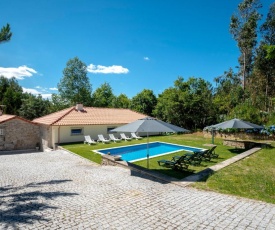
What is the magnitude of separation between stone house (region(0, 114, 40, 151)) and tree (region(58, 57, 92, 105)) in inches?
1052

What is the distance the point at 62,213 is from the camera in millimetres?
6387

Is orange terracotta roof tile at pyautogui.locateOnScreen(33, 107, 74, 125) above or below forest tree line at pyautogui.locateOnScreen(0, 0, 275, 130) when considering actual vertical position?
below

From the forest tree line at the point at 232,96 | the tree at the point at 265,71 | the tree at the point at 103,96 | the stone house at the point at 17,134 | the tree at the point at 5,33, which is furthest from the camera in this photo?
the tree at the point at 103,96

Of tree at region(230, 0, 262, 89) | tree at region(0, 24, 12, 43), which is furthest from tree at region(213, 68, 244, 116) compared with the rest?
tree at region(0, 24, 12, 43)

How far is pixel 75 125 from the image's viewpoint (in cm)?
2508

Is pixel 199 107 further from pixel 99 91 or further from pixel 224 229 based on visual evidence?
pixel 99 91

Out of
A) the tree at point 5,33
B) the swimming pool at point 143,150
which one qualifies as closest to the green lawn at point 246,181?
the swimming pool at point 143,150

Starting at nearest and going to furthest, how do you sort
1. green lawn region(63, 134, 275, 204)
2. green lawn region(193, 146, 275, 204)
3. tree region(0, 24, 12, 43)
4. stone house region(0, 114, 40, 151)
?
green lawn region(193, 146, 275, 204) < green lawn region(63, 134, 275, 204) < tree region(0, 24, 12, 43) < stone house region(0, 114, 40, 151)

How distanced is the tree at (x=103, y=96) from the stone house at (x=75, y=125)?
88.6ft

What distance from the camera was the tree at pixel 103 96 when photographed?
58.8 meters

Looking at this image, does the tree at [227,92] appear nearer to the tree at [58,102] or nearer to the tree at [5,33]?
the tree at [5,33]

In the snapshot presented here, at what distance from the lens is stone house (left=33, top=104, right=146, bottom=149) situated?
79.0 ft

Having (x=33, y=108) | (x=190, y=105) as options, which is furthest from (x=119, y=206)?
(x=33, y=108)

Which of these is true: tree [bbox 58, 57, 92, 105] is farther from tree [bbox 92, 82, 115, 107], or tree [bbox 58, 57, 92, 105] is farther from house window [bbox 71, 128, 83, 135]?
house window [bbox 71, 128, 83, 135]
